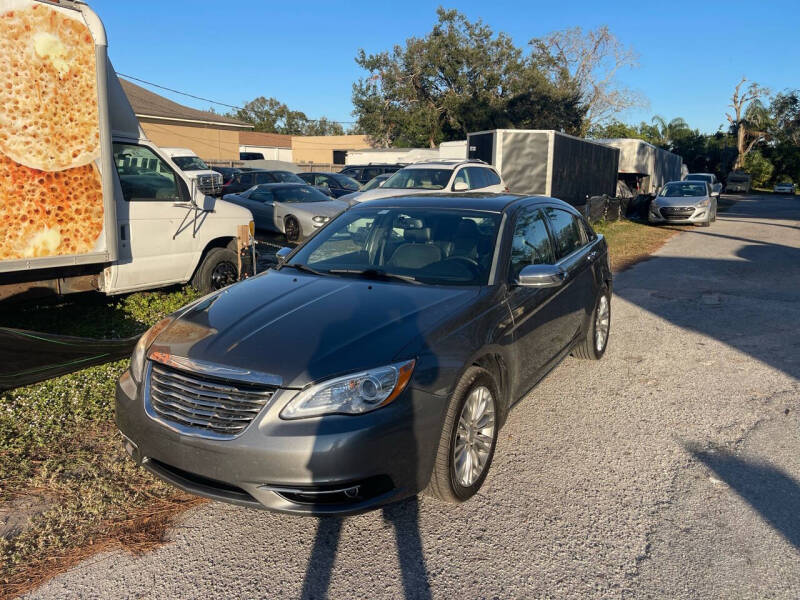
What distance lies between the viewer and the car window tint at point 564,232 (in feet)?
17.6

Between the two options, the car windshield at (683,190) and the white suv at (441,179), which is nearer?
the white suv at (441,179)

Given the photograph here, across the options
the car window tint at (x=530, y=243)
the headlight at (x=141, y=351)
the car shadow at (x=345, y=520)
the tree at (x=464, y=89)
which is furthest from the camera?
the tree at (x=464, y=89)

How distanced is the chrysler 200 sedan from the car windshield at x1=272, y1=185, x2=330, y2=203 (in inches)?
440

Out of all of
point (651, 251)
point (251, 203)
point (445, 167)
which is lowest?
point (651, 251)

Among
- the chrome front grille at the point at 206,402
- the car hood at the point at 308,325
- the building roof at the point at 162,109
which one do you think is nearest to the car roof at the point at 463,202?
the car hood at the point at 308,325

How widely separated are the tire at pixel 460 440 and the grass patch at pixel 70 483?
1.45 m

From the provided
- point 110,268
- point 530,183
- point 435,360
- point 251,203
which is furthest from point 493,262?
point 530,183

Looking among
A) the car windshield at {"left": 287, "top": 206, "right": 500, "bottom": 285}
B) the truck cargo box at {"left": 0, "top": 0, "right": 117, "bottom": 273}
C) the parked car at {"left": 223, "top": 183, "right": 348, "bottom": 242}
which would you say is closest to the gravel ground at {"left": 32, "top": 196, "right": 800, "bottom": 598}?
the car windshield at {"left": 287, "top": 206, "right": 500, "bottom": 285}

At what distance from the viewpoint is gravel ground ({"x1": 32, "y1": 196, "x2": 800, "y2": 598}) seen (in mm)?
2926

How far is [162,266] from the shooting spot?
6.99 m

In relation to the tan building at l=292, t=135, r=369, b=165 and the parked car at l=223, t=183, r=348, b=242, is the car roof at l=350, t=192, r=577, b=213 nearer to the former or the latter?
the parked car at l=223, t=183, r=348, b=242

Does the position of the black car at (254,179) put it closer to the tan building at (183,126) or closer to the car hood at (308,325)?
the tan building at (183,126)

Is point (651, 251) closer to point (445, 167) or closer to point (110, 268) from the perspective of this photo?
point (445, 167)

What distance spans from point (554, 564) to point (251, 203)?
45.1 ft
